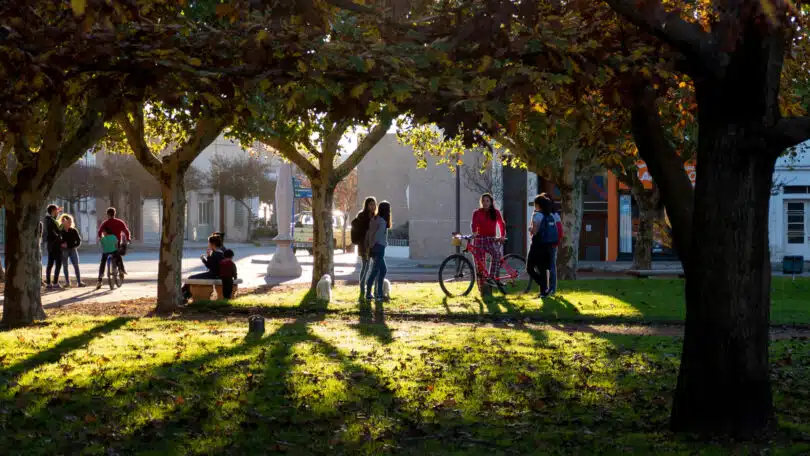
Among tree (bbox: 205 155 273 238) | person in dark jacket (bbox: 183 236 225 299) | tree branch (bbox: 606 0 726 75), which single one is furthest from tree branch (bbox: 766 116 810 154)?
tree (bbox: 205 155 273 238)

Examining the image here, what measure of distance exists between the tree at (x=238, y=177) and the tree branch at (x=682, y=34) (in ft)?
194

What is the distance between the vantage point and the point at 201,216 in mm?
71188

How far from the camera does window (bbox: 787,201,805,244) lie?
37312mm

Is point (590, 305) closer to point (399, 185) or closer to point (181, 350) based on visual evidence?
point (181, 350)

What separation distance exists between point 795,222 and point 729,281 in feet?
111

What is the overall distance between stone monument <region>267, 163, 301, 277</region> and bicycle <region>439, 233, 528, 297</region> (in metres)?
9.33

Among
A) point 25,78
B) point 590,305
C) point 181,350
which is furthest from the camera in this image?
point 590,305

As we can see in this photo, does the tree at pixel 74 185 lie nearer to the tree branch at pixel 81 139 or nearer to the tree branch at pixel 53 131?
the tree branch at pixel 81 139

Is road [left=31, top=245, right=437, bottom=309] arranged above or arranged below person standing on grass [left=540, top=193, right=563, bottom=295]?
below

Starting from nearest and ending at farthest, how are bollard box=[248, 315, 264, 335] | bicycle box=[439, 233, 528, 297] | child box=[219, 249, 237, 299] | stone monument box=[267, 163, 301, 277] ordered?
bollard box=[248, 315, 264, 335]
bicycle box=[439, 233, 528, 297]
child box=[219, 249, 237, 299]
stone monument box=[267, 163, 301, 277]

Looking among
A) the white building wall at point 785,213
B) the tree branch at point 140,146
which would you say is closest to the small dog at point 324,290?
the tree branch at point 140,146

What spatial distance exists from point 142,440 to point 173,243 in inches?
418

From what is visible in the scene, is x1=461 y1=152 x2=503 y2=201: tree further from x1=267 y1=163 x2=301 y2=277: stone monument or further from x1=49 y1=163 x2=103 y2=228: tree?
x1=49 y1=163 x2=103 y2=228: tree

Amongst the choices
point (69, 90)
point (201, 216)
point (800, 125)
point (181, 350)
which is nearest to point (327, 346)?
point (181, 350)
